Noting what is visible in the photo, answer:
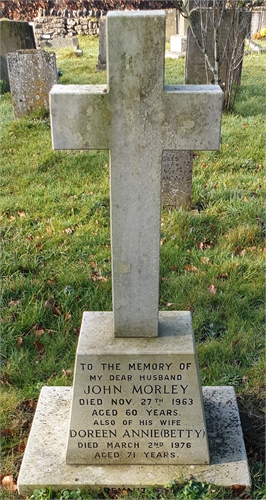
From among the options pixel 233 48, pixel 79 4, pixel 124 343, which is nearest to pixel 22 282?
pixel 124 343

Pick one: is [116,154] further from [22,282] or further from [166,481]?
[22,282]

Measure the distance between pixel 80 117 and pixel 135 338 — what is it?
1056 millimetres

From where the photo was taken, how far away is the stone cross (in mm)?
2027

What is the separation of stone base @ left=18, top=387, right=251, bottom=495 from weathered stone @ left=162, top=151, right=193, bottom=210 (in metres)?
2.97

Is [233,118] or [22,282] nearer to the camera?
[22,282]

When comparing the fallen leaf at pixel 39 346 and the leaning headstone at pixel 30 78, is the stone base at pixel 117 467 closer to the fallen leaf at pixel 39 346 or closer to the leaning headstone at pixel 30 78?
the fallen leaf at pixel 39 346

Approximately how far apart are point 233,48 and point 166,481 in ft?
25.2

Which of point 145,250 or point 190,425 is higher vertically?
point 145,250

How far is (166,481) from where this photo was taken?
8.27 ft

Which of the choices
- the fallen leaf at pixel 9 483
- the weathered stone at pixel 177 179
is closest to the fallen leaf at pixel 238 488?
the fallen leaf at pixel 9 483

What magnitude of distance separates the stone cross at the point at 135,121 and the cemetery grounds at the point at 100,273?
1.24 meters

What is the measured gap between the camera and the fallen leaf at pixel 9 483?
2643mm

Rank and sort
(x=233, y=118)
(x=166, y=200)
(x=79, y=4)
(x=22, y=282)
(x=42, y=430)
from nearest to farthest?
(x=42, y=430) → (x=22, y=282) → (x=166, y=200) → (x=233, y=118) → (x=79, y=4)

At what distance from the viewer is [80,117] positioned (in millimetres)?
2180
